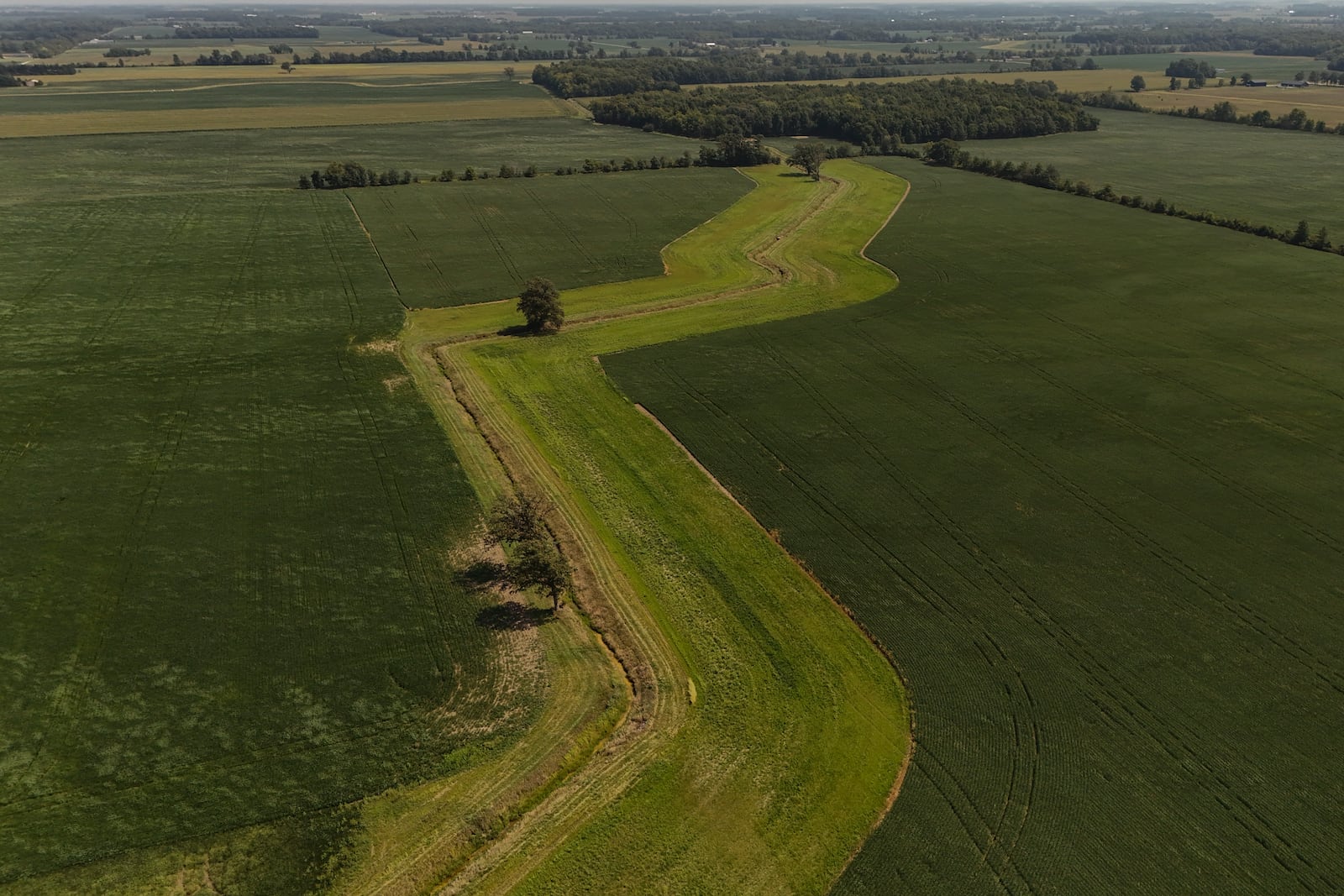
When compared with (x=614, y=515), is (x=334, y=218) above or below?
above

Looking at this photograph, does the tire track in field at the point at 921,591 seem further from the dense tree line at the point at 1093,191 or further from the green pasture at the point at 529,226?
the dense tree line at the point at 1093,191

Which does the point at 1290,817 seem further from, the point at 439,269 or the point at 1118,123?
the point at 1118,123

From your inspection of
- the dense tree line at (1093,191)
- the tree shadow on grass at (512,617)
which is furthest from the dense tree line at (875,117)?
the tree shadow on grass at (512,617)

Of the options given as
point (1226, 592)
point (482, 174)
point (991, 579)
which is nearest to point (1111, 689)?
point (991, 579)

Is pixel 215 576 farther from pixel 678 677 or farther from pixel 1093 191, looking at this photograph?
pixel 1093 191

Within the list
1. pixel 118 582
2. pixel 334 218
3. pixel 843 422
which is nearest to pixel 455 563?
pixel 118 582

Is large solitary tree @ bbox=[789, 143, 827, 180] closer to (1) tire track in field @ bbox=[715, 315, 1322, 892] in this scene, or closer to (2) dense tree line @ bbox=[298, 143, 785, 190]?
(2) dense tree line @ bbox=[298, 143, 785, 190]
